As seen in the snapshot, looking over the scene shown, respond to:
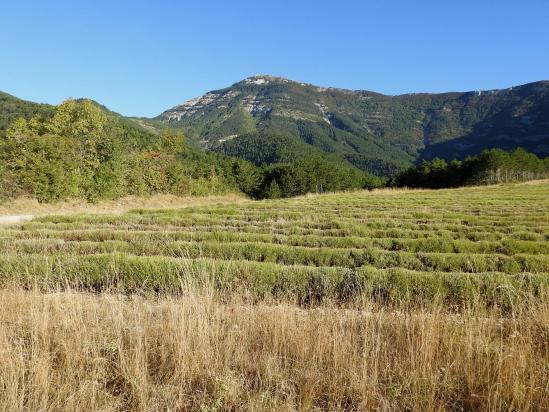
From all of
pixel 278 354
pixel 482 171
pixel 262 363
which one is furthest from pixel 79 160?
pixel 482 171

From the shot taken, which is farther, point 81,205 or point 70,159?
point 70,159

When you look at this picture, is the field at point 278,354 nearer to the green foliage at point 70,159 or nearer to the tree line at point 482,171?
the green foliage at point 70,159

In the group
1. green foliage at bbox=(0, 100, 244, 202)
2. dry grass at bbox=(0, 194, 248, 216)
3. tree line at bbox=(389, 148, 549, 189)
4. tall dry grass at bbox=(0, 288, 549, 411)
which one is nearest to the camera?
tall dry grass at bbox=(0, 288, 549, 411)

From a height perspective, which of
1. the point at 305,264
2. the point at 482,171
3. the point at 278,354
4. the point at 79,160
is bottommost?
the point at 305,264

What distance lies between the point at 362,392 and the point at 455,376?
0.94m

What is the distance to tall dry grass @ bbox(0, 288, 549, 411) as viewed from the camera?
2953mm

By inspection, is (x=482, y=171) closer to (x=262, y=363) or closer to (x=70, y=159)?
(x=70, y=159)

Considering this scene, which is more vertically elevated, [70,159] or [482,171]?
[482,171]

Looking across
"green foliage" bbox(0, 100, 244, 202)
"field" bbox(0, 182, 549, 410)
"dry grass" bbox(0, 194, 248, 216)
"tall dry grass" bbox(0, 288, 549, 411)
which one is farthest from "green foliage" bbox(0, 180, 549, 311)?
"green foliage" bbox(0, 100, 244, 202)

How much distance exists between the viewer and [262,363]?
3527mm

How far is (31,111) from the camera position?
6406 centimetres

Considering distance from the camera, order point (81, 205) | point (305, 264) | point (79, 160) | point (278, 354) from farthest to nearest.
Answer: point (79, 160) → point (81, 205) → point (305, 264) → point (278, 354)

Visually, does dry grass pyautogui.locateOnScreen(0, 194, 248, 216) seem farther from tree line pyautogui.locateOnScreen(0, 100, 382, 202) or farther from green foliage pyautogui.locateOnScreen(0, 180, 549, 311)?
green foliage pyautogui.locateOnScreen(0, 180, 549, 311)

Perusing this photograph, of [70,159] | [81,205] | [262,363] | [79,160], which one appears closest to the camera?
[262,363]
